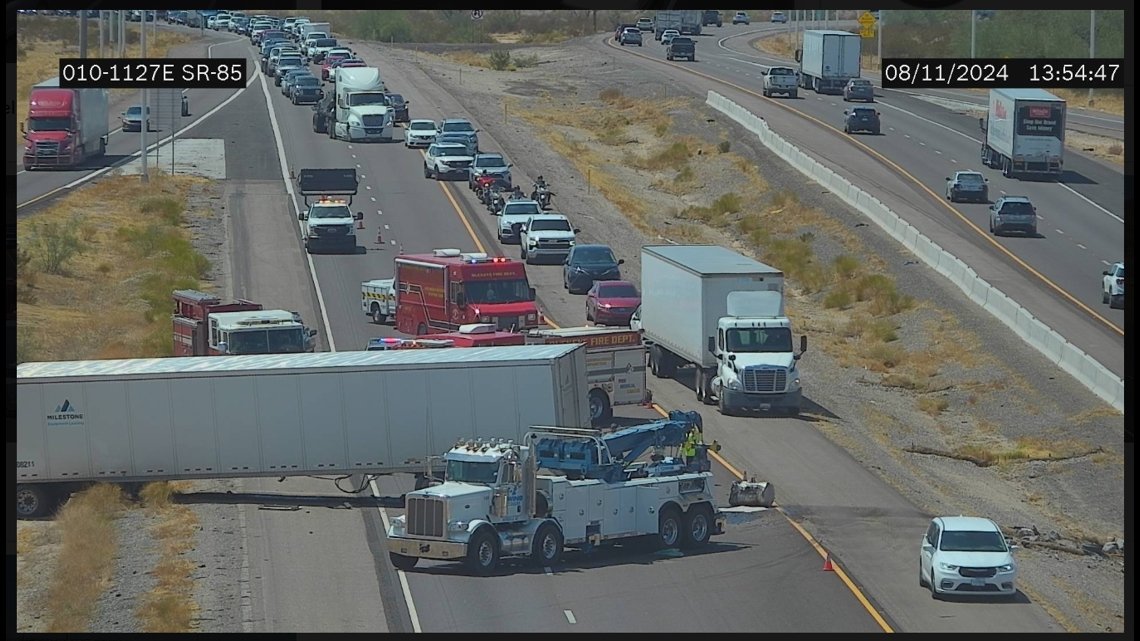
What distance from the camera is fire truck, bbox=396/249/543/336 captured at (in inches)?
1945

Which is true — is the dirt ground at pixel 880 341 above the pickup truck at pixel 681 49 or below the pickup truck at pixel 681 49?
below

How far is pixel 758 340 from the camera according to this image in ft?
148

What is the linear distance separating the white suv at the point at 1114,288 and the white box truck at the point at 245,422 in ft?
97.6

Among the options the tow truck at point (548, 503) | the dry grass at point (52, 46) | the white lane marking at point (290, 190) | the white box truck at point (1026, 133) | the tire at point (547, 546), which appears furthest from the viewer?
the dry grass at point (52, 46)

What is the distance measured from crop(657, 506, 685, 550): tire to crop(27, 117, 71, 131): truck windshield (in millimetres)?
60056

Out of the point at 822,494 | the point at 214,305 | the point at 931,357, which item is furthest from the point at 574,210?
the point at 822,494

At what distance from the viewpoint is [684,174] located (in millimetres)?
93438

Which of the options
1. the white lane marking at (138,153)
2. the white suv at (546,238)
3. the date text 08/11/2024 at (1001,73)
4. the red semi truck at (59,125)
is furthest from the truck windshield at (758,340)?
the red semi truck at (59,125)

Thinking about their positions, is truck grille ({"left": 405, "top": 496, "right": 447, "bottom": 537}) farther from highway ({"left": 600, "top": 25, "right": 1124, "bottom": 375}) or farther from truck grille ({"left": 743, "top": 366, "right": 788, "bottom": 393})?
highway ({"left": 600, "top": 25, "right": 1124, "bottom": 375})

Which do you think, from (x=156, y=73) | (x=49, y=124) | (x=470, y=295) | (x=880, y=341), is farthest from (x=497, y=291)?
(x=49, y=124)

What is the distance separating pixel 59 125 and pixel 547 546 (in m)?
61.1

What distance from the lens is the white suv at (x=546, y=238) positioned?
65688 millimetres

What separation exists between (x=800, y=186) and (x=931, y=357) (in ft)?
93.8

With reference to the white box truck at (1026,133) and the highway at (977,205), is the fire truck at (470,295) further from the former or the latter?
the white box truck at (1026,133)
